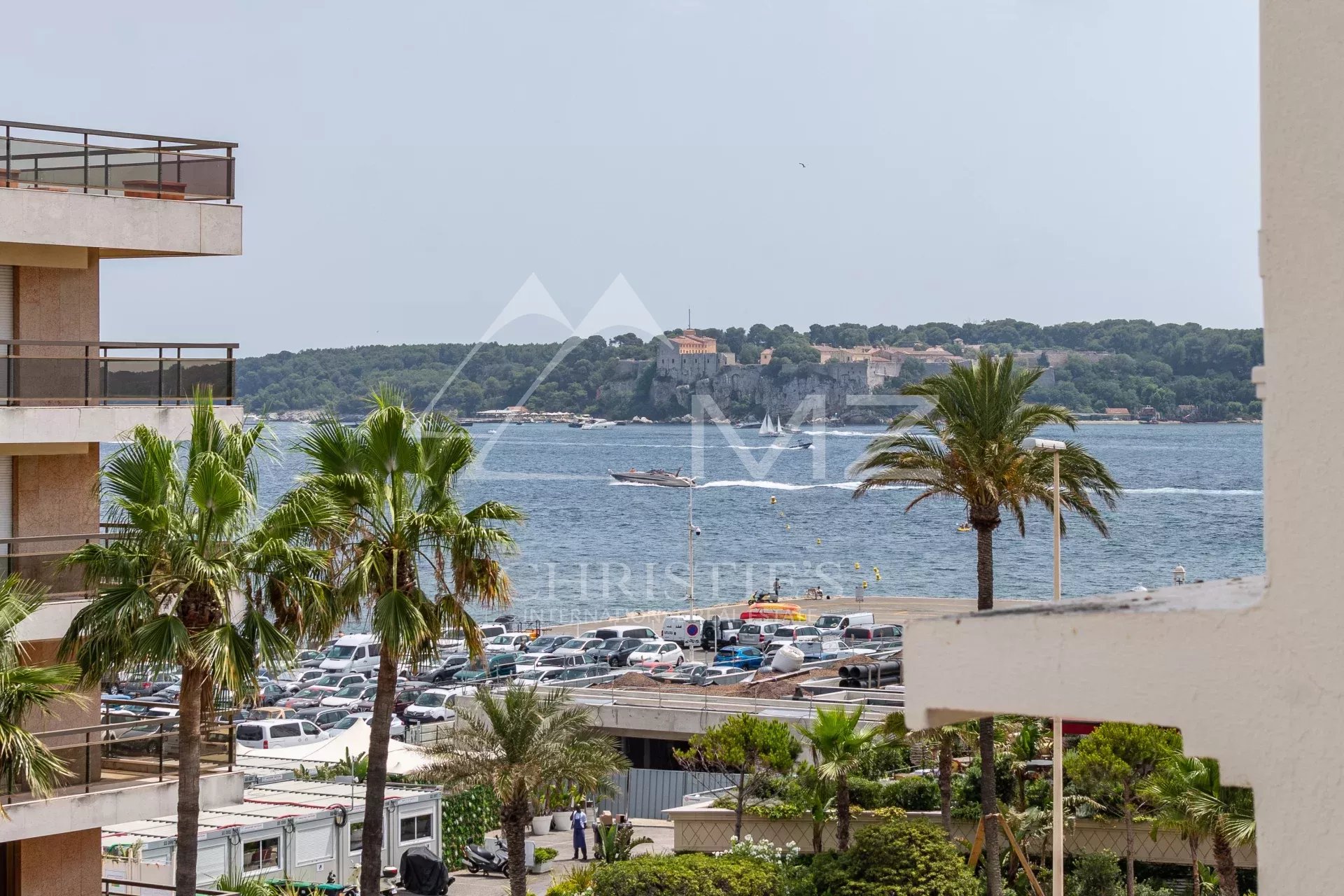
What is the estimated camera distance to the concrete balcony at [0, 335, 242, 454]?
1741 cm

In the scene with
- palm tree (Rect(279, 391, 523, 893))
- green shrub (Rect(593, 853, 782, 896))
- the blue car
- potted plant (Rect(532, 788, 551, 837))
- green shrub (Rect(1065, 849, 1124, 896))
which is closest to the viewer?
palm tree (Rect(279, 391, 523, 893))

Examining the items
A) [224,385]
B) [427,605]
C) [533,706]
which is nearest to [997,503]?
[533,706]

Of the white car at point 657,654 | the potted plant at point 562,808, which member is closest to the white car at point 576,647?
the white car at point 657,654

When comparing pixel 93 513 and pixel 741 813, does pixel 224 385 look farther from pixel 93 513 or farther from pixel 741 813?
pixel 741 813

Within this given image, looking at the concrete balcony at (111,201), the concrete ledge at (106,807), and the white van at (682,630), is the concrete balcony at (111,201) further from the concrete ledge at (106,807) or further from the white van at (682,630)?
the white van at (682,630)

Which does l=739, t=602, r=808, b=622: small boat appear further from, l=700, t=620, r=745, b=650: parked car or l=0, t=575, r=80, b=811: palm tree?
l=0, t=575, r=80, b=811: palm tree

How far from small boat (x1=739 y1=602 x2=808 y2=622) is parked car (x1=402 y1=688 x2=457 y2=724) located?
27147 millimetres

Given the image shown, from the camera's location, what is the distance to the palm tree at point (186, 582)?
16219 mm

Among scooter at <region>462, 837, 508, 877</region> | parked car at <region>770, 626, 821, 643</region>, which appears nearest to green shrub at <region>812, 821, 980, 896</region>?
scooter at <region>462, 837, 508, 877</region>

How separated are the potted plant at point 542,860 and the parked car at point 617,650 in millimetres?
36768

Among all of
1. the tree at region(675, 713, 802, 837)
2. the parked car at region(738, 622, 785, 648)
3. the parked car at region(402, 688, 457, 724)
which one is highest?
the tree at region(675, 713, 802, 837)

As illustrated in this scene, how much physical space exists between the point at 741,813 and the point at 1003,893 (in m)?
6.25

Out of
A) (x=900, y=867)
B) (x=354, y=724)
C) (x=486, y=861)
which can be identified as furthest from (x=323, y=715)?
(x=900, y=867)

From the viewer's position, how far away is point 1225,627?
2.77 m
